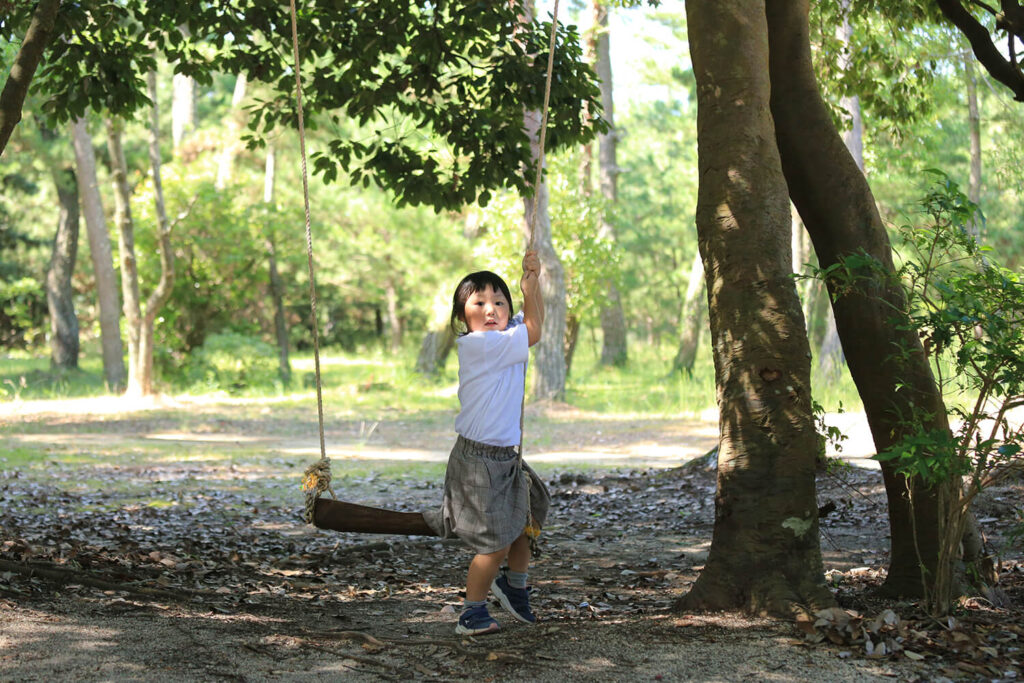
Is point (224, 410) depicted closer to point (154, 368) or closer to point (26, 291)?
point (154, 368)

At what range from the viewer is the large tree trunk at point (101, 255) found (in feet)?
65.1

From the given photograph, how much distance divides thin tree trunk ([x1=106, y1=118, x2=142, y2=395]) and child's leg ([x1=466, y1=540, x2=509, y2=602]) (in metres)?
14.8

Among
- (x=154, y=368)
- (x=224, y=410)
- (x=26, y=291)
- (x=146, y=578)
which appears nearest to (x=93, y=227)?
(x=154, y=368)

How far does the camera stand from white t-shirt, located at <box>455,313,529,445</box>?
14.6ft

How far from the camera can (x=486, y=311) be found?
14.9ft

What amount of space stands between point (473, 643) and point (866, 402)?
82.2 inches

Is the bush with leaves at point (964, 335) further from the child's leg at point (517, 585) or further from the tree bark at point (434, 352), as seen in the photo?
the tree bark at point (434, 352)

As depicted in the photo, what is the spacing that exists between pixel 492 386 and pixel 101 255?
Answer: 1780cm

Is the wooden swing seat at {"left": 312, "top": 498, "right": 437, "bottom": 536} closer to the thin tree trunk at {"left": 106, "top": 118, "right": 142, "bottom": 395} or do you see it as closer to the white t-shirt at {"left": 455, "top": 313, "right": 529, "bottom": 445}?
the white t-shirt at {"left": 455, "top": 313, "right": 529, "bottom": 445}

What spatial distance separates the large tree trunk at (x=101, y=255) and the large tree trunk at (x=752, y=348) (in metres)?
17.3

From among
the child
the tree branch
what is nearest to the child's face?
the child

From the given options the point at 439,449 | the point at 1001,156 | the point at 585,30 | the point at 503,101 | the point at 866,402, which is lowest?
the point at 439,449

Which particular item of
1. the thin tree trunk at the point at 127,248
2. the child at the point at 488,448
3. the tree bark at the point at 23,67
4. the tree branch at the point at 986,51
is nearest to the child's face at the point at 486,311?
the child at the point at 488,448

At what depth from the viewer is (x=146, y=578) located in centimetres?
556
